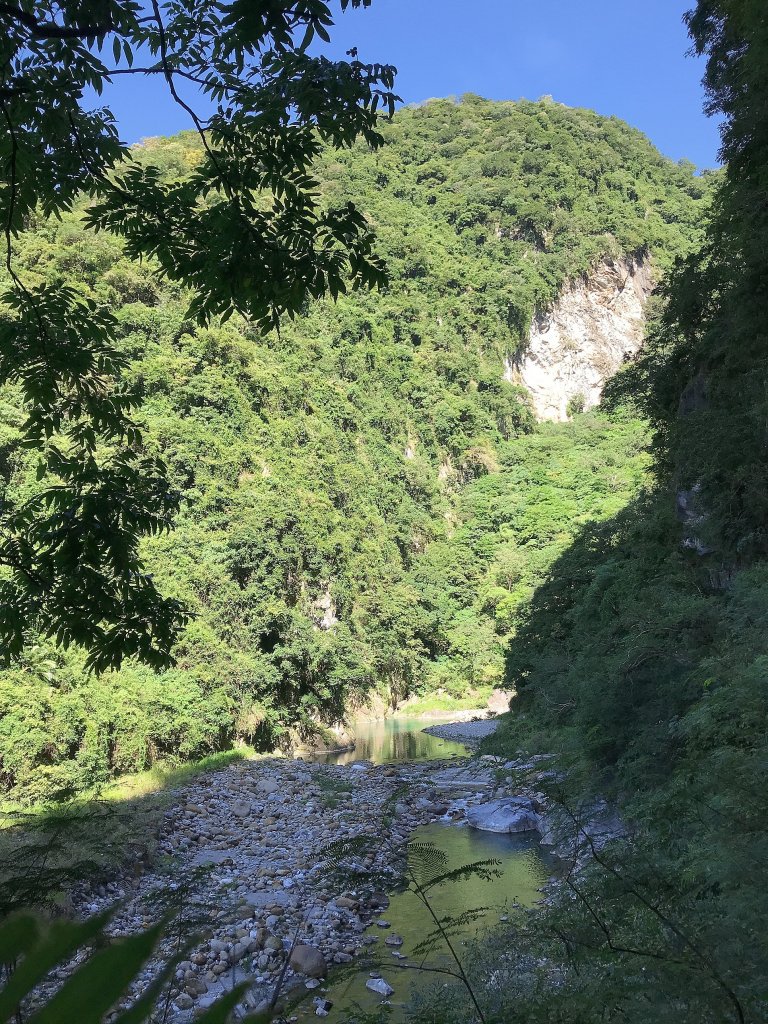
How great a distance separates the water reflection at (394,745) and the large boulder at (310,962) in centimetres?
1193

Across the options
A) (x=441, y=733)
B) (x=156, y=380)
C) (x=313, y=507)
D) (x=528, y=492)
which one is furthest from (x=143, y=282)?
(x=528, y=492)

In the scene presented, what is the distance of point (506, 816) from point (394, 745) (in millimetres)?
11231

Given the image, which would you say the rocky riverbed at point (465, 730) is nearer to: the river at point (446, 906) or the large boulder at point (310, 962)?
the river at point (446, 906)

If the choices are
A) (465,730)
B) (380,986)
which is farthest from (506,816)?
(465,730)

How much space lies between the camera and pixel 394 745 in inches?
891

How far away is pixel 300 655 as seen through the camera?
23.4 m

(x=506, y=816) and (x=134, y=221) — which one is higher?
(x=134, y=221)

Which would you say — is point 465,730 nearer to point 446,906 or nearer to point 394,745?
point 394,745

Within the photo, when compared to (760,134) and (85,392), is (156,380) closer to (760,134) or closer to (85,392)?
(760,134)

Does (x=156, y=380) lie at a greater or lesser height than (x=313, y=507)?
greater

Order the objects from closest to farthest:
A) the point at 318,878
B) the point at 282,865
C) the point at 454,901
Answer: the point at 454,901, the point at 318,878, the point at 282,865

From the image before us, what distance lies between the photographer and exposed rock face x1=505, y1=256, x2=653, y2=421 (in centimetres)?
5600

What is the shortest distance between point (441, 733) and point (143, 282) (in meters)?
20.6

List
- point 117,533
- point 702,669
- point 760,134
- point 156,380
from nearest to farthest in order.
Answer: point 117,533
point 702,669
point 760,134
point 156,380
